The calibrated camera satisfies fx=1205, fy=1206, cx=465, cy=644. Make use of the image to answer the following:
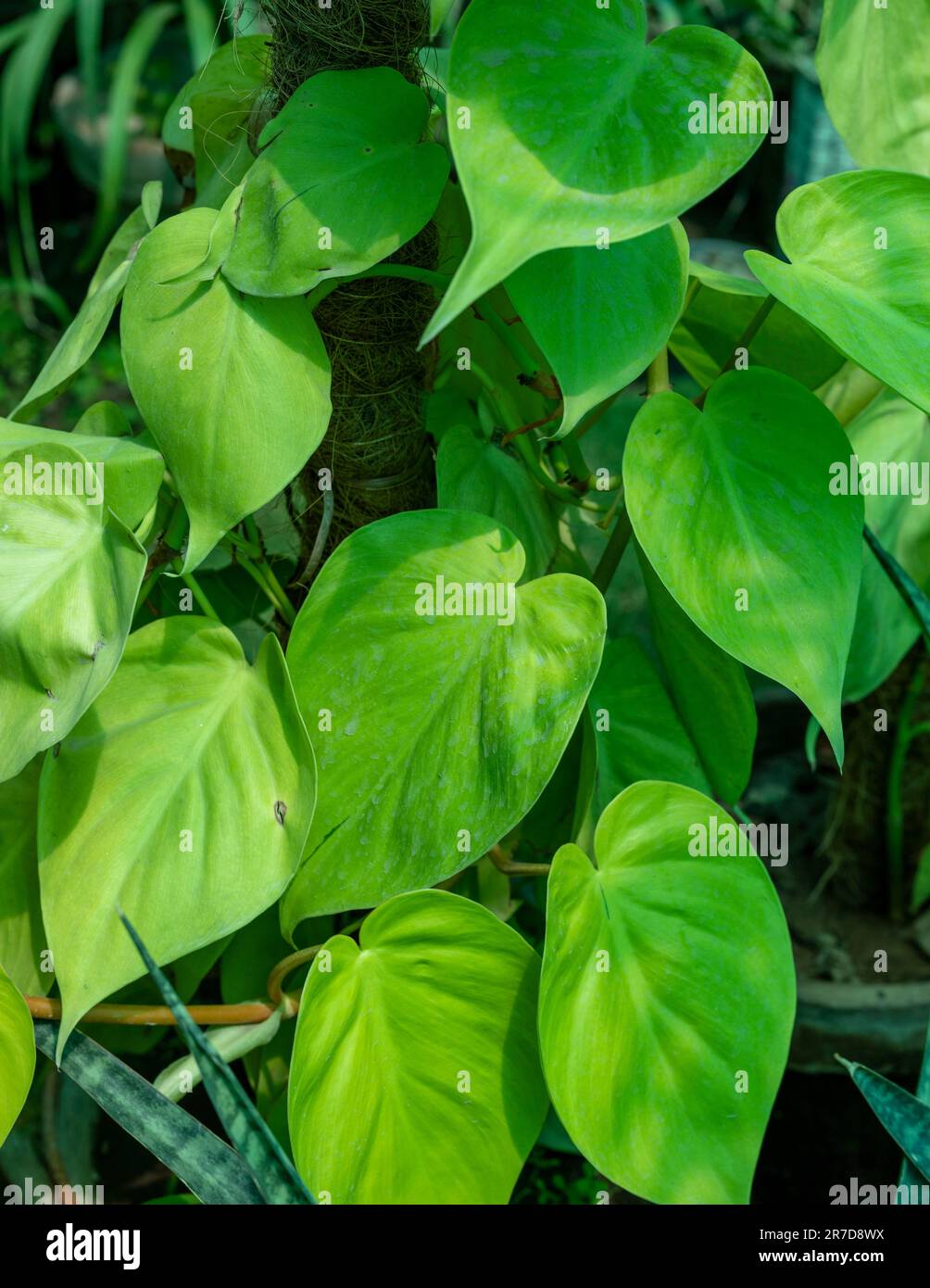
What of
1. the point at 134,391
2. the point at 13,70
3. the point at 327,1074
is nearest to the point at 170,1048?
the point at 327,1074

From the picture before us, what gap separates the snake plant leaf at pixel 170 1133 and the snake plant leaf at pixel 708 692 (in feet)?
0.93

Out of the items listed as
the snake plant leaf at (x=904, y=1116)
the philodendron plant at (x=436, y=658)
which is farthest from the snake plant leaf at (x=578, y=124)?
the snake plant leaf at (x=904, y=1116)

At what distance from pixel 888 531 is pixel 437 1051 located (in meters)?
0.41

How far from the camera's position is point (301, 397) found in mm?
485

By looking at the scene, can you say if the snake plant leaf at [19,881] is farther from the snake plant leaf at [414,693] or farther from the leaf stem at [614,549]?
the leaf stem at [614,549]

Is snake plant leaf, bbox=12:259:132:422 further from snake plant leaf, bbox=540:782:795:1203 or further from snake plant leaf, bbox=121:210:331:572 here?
snake plant leaf, bbox=540:782:795:1203

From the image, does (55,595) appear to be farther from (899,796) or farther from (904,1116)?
(899,796)

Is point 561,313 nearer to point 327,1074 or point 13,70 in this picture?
point 327,1074

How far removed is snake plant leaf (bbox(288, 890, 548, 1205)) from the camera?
0.49 meters

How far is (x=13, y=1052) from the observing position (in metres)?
0.49

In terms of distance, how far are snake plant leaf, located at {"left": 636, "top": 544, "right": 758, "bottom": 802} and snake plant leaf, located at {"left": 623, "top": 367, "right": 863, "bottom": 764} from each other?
0.18 ft

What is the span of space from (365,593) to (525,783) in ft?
0.33

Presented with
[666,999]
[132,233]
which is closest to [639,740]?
[666,999]

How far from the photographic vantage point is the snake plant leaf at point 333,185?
0.47 meters
